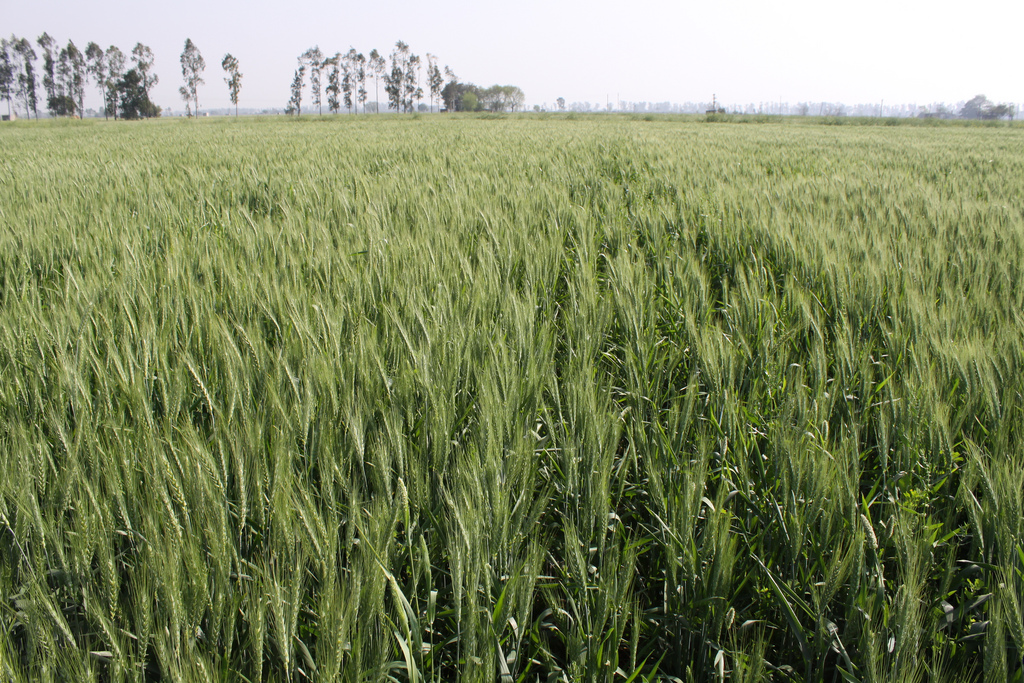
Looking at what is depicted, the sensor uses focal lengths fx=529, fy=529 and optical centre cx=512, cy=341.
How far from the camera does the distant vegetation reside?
70cm

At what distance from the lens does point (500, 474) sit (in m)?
0.98

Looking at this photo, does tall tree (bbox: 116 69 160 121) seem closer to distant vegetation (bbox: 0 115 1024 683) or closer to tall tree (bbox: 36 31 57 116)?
tall tree (bbox: 36 31 57 116)

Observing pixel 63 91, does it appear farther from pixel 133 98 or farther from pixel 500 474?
pixel 500 474

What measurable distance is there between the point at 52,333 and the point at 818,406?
Result: 1.89 metres

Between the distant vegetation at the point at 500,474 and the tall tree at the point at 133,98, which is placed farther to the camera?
the tall tree at the point at 133,98

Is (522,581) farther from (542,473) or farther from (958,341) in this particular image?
(958,341)

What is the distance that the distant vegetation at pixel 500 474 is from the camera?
699 millimetres

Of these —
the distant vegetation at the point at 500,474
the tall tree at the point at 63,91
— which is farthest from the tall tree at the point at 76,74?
the distant vegetation at the point at 500,474

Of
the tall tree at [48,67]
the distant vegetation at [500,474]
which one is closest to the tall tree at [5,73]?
the tall tree at [48,67]

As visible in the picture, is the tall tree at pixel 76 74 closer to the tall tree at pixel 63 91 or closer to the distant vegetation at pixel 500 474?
the tall tree at pixel 63 91

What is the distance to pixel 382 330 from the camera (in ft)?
5.47

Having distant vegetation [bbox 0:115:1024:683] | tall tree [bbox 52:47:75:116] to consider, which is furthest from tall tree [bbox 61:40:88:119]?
distant vegetation [bbox 0:115:1024:683]

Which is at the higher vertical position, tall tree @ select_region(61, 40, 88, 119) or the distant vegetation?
tall tree @ select_region(61, 40, 88, 119)

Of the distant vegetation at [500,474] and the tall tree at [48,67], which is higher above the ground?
the tall tree at [48,67]
